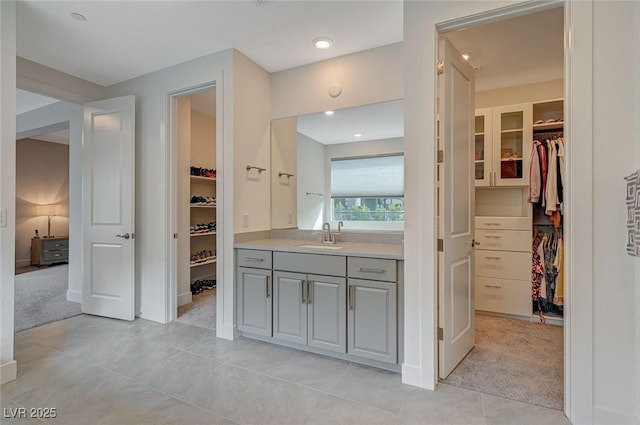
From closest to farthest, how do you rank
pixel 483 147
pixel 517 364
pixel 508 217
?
1. pixel 517 364
2. pixel 508 217
3. pixel 483 147

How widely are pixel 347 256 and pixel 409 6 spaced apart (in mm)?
1741

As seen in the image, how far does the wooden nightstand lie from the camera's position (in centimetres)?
630

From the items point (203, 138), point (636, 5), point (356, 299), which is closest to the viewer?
point (636, 5)

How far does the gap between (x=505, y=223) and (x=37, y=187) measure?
8.64m

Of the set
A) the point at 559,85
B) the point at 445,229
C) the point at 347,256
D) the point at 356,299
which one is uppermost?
the point at 559,85

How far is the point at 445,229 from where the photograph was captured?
210 centimetres

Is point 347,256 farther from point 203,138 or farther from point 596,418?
point 203,138

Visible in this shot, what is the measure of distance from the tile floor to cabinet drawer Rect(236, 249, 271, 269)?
2.24 feet

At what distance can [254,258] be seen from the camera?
2.75 meters

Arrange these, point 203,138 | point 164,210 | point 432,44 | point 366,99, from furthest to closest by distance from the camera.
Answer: point 203,138 → point 164,210 → point 366,99 → point 432,44

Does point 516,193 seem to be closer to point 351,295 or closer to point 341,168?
point 341,168

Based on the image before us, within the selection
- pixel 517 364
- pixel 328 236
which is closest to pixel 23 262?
pixel 328 236

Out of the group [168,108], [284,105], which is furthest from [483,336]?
[168,108]

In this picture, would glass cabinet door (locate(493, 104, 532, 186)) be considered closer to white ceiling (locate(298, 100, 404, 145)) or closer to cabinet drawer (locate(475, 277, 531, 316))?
cabinet drawer (locate(475, 277, 531, 316))
